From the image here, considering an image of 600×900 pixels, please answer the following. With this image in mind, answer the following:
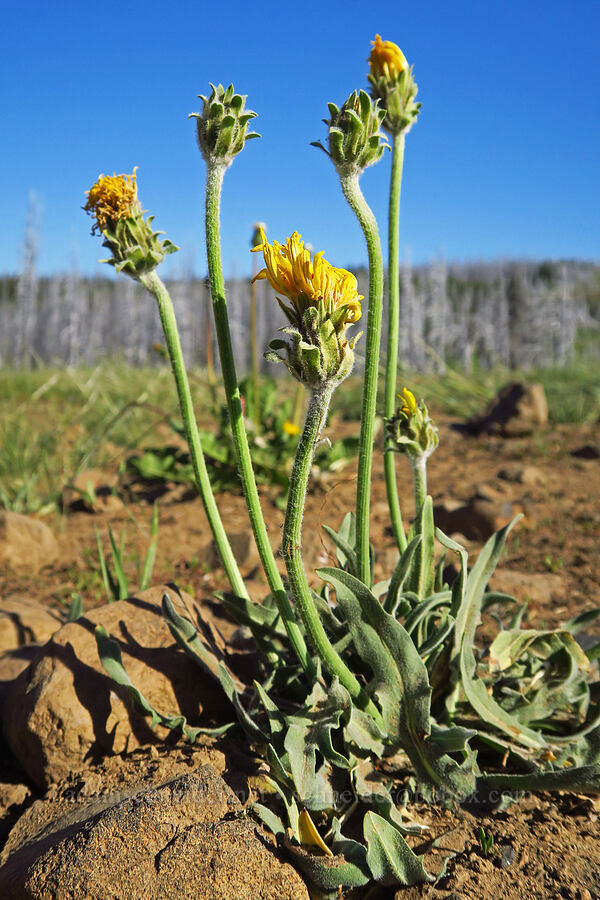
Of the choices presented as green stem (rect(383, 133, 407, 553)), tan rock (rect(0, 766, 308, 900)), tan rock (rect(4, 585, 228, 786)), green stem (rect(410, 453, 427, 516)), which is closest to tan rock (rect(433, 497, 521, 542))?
green stem (rect(410, 453, 427, 516))

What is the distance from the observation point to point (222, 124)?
56.6 inches

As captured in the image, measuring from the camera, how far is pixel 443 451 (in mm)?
5895

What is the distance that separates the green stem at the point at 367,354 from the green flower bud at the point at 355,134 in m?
0.04

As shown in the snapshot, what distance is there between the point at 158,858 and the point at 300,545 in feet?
2.28

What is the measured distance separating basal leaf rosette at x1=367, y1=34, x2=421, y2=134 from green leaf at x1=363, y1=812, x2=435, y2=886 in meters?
1.76

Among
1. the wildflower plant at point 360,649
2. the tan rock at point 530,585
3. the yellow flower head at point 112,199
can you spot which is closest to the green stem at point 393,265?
the wildflower plant at point 360,649

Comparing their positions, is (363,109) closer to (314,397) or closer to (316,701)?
(314,397)

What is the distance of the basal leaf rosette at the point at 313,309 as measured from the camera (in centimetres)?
128

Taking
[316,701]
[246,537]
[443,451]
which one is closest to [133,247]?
[316,701]

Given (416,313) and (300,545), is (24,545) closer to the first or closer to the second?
(300,545)

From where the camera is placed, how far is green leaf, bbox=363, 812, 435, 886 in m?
1.42

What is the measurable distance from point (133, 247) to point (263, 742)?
1243 mm

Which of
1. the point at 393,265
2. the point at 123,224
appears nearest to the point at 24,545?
the point at 123,224

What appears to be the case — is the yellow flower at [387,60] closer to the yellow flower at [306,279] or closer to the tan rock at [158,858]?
the yellow flower at [306,279]
